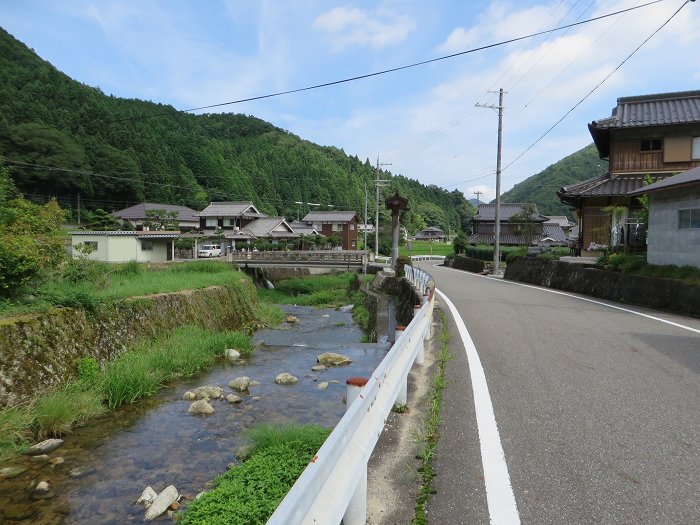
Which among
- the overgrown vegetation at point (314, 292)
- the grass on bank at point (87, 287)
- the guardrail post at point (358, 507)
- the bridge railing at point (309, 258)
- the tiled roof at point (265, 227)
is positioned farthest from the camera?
the tiled roof at point (265, 227)

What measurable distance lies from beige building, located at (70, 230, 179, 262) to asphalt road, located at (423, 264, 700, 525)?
82.5ft

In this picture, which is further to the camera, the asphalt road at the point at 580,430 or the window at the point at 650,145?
the window at the point at 650,145

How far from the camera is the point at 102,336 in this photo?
372 inches

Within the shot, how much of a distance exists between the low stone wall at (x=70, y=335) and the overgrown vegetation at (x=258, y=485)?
4.46 m

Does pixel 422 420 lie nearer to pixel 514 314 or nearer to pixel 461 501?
pixel 461 501

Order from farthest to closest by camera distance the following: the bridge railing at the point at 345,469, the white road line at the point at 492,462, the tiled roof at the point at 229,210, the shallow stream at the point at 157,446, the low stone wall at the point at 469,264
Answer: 1. the tiled roof at the point at 229,210
2. the low stone wall at the point at 469,264
3. the shallow stream at the point at 157,446
4. the white road line at the point at 492,462
5. the bridge railing at the point at 345,469

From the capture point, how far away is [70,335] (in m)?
8.55

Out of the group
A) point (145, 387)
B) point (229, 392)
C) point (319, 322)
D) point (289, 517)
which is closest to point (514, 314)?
point (229, 392)

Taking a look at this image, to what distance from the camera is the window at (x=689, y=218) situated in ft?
39.5

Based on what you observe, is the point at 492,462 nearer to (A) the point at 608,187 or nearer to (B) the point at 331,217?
(A) the point at 608,187

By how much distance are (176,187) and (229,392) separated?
7036cm

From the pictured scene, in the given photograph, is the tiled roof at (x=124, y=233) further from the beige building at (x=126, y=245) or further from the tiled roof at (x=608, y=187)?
the tiled roof at (x=608, y=187)

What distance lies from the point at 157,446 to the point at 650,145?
2294cm

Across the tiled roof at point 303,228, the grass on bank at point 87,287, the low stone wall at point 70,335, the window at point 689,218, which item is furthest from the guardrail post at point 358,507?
the tiled roof at point 303,228
